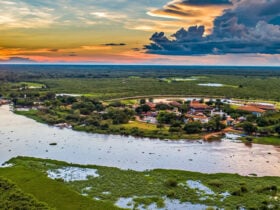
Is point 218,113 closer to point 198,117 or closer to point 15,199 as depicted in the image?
point 198,117

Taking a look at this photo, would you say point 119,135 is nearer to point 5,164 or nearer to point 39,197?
point 5,164

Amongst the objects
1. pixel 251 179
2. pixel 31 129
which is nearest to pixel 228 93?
pixel 31 129

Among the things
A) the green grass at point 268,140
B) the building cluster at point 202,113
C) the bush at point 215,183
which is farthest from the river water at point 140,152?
the building cluster at point 202,113

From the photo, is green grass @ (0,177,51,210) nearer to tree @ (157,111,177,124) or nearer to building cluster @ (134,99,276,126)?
tree @ (157,111,177,124)

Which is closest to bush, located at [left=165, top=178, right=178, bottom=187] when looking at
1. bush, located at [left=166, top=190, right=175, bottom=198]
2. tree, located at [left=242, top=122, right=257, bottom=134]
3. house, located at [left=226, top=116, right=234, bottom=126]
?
A: bush, located at [left=166, top=190, right=175, bottom=198]

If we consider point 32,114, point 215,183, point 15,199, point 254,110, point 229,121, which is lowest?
point 32,114

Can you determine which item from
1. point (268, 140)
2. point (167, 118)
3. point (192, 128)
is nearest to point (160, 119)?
point (167, 118)
